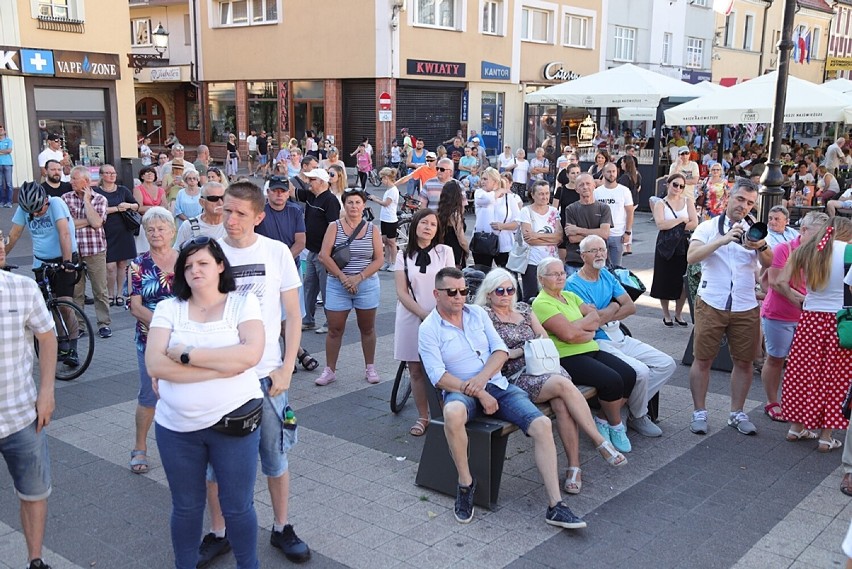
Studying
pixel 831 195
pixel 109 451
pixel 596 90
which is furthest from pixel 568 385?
pixel 596 90

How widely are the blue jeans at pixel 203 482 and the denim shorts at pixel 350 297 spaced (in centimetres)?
335

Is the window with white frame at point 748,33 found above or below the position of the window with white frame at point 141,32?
above

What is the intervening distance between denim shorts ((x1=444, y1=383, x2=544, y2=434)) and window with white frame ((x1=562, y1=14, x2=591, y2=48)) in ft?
105

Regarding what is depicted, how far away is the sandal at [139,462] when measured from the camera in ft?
17.3

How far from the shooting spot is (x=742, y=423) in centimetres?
598

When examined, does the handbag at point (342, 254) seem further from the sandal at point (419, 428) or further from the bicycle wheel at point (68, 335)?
the bicycle wheel at point (68, 335)

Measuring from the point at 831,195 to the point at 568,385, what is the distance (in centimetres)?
1234

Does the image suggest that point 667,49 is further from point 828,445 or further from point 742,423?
point 828,445

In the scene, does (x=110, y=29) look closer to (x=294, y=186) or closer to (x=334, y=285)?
(x=294, y=186)

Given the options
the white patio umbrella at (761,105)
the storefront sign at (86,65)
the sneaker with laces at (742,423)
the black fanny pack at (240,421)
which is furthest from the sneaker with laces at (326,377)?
the storefront sign at (86,65)

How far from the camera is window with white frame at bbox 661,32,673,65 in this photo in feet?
129

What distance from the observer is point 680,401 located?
6.73 m

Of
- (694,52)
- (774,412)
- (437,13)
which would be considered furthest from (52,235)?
(694,52)

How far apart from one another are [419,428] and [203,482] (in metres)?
2.55
